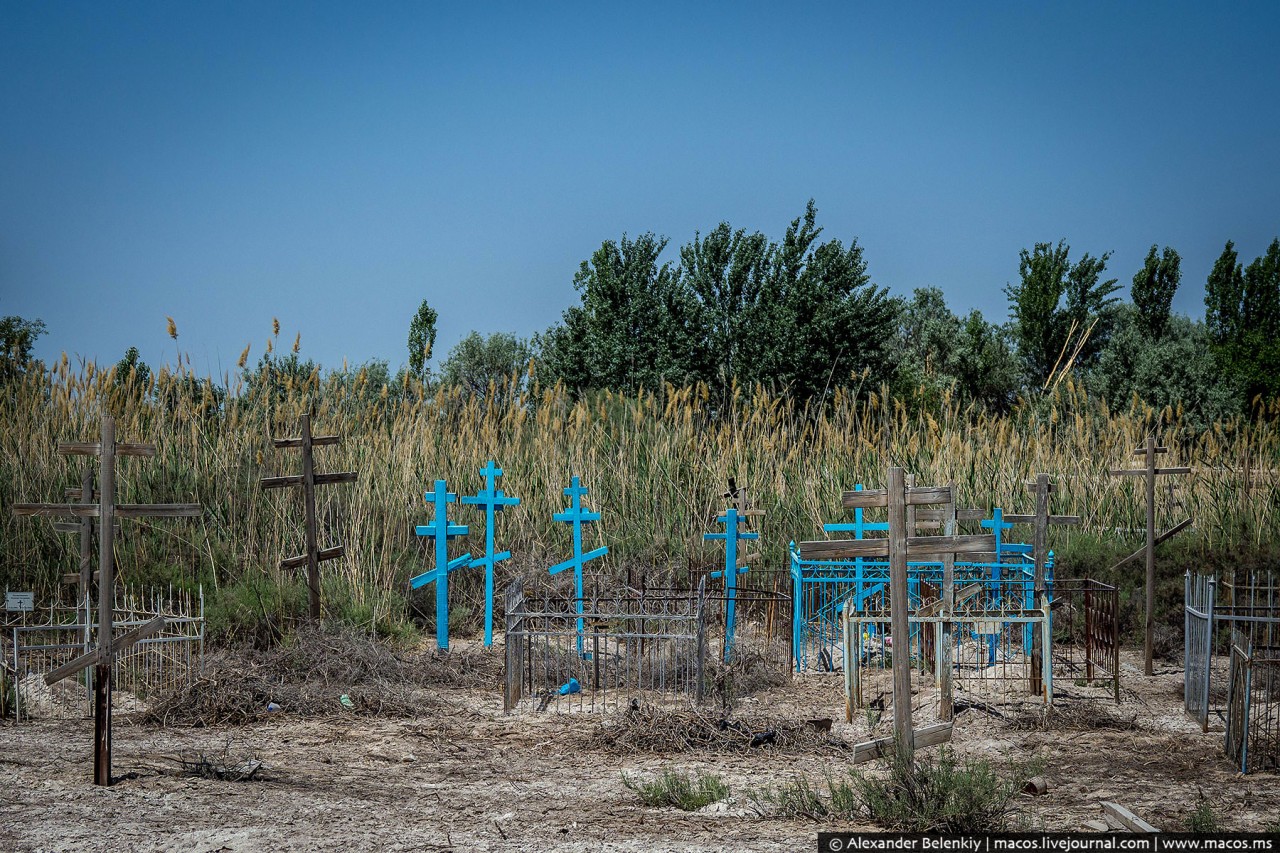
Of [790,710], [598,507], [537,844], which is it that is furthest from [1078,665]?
[537,844]

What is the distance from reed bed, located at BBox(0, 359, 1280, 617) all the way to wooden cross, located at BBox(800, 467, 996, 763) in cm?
605

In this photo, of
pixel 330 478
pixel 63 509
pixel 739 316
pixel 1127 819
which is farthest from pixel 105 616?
pixel 739 316

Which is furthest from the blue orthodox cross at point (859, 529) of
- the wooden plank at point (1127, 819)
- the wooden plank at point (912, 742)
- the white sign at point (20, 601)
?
the white sign at point (20, 601)

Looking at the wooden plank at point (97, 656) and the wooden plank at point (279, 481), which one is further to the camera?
the wooden plank at point (279, 481)

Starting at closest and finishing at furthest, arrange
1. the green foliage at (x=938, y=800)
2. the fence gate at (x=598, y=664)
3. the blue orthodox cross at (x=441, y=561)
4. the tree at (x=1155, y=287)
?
the green foliage at (x=938, y=800) → the fence gate at (x=598, y=664) → the blue orthodox cross at (x=441, y=561) → the tree at (x=1155, y=287)

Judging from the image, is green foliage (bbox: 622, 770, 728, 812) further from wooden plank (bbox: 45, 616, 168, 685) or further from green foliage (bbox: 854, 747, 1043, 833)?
wooden plank (bbox: 45, 616, 168, 685)

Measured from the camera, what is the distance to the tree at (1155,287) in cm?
3706

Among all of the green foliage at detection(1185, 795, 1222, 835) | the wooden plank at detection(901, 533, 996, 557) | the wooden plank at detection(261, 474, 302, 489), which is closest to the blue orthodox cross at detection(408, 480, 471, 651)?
the wooden plank at detection(261, 474, 302, 489)

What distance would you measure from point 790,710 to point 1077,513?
7.01m

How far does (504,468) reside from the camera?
547 inches

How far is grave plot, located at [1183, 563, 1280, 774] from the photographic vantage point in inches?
261

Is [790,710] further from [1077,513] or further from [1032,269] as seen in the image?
[1032,269]

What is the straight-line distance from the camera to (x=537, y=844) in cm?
528

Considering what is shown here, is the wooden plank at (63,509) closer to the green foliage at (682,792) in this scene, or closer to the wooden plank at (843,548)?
the green foliage at (682,792)
